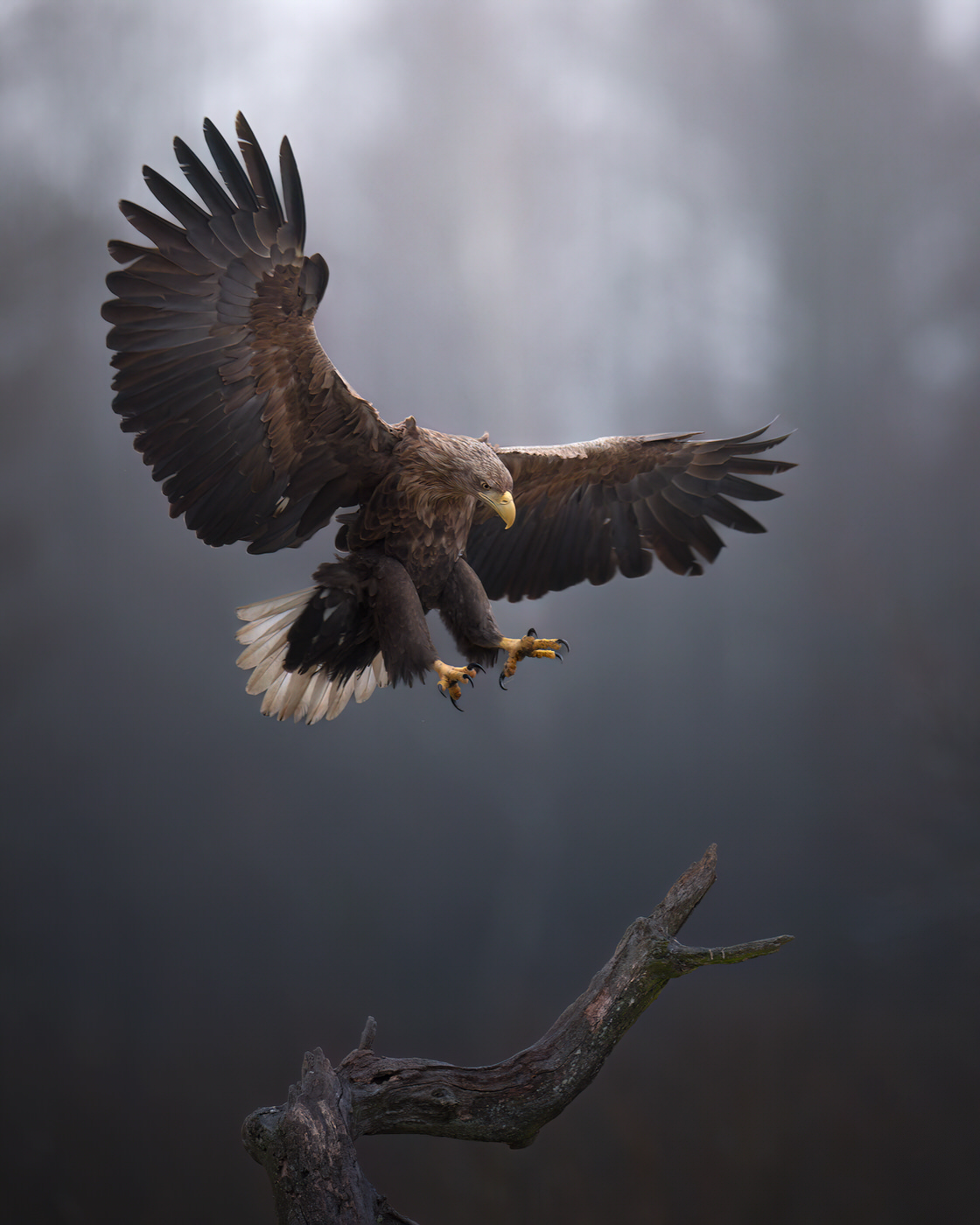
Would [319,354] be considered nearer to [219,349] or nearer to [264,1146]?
[219,349]

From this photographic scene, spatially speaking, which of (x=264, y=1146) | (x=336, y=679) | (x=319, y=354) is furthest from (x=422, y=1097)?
(x=319, y=354)

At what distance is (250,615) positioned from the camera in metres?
3.22

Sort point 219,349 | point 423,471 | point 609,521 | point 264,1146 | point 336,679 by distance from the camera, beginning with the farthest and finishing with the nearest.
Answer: point 609,521, point 336,679, point 423,471, point 219,349, point 264,1146

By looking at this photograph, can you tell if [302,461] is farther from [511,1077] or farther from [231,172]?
[511,1077]

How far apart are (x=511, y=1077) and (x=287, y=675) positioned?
162cm

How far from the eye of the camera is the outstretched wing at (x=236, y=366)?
245cm

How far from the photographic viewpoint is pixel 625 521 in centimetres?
369

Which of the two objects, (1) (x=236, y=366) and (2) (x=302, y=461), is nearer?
(1) (x=236, y=366)

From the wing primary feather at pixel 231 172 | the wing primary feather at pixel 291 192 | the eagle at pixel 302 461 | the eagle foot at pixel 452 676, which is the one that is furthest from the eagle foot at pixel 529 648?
the wing primary feather at pixel 231 172

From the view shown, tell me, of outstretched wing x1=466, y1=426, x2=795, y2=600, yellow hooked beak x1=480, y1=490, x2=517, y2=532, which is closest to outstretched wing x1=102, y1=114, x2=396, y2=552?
yellow hooked beak x1=480, y1=490, x2=517, y2=532

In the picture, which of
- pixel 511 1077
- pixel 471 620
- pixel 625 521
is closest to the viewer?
pixel 511 1077

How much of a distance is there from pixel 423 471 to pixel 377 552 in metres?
0.32

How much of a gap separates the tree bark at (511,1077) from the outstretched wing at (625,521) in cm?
158

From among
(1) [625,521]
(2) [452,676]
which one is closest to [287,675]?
(2) [452,676]
